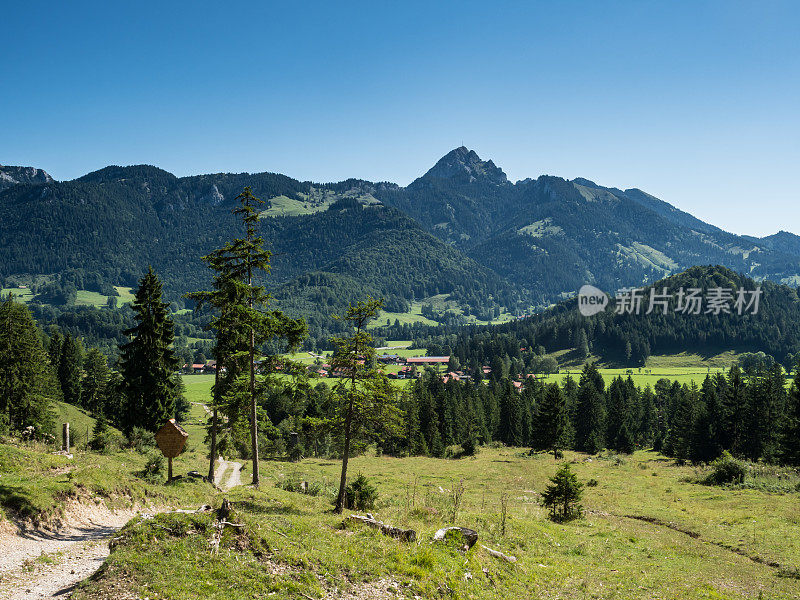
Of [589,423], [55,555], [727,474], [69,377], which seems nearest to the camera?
[55,555]

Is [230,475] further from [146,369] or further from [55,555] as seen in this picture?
[55,555]

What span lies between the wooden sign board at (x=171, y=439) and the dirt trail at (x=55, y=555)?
4702 millimetres

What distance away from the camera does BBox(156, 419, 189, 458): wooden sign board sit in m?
24.8

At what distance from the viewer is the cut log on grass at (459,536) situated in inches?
685

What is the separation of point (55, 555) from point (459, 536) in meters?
13.3

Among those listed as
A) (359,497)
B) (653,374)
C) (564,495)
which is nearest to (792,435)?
(564,495)

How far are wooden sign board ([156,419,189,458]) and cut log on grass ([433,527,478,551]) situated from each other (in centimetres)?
1453

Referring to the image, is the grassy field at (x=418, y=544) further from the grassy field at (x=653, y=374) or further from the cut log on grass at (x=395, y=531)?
the grassy field at (x=653, y=374)

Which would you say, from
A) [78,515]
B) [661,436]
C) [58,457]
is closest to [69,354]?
[58,457]

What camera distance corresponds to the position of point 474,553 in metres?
17.3

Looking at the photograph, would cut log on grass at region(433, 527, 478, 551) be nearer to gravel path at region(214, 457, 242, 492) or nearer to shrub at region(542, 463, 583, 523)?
shrub at region(542, 463, 583, 523)

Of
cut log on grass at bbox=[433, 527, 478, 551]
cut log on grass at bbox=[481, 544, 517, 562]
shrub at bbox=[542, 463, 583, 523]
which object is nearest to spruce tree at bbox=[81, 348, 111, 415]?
shrub at bbox=[542, 463, 583, 523]

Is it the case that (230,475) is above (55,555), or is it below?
below

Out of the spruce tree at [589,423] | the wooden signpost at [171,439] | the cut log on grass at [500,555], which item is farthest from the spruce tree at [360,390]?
the spruce tree at [589,423]
